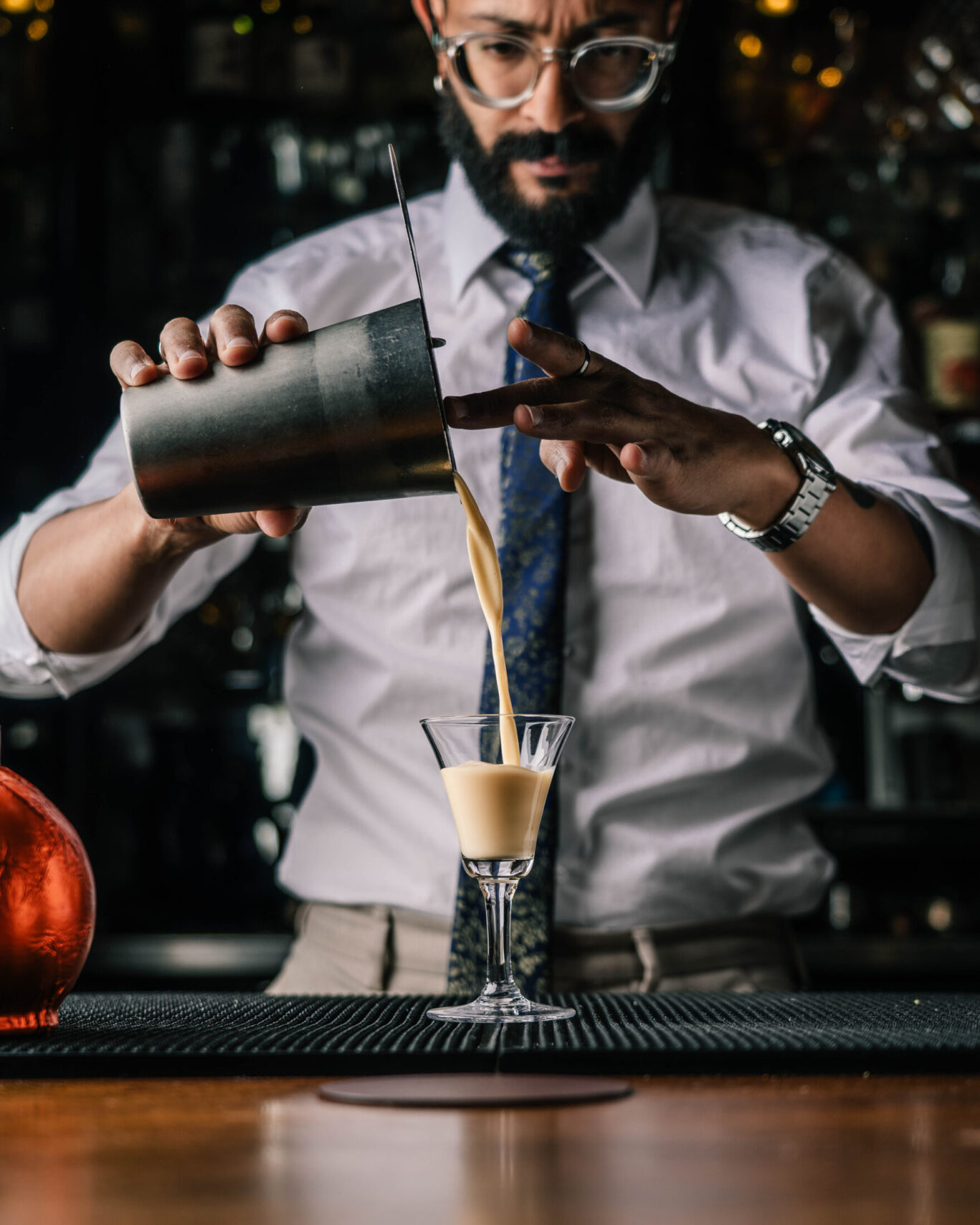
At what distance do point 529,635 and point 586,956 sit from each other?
1.15ft

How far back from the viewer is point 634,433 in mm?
1164

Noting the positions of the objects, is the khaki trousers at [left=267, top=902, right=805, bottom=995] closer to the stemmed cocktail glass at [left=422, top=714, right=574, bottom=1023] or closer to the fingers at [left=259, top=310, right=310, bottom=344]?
the stemmed cocktail glass at [left=422, top=714, right=574, bottom=1023]

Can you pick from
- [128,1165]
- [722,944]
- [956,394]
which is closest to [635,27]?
[722,944]

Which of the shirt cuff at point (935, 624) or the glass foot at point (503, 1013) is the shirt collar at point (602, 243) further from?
the glass foot at point (503, 1013)

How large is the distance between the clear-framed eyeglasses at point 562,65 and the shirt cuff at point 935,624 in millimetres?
540

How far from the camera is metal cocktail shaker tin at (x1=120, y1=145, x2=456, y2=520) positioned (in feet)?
3.18

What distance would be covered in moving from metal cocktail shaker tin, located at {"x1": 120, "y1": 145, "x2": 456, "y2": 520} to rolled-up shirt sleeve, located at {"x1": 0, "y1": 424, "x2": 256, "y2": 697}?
1.73ft

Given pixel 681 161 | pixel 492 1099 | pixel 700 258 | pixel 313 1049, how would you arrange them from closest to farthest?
1. pixel 492 1099
2. pixel 313 1049
3. pixel 700 258
4. pixel 681 161

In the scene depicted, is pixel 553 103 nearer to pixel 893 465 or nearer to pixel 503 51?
pixel 503 51

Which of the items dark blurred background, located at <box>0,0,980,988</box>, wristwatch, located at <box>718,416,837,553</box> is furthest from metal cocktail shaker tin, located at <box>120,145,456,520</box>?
dark blurred background, located at <box>0,0,980,988</box>

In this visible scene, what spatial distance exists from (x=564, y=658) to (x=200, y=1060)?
780 millimetres

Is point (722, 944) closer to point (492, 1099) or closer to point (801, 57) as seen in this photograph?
point (492, 1099)

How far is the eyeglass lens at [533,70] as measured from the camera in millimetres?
1583

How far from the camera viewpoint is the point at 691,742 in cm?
158
